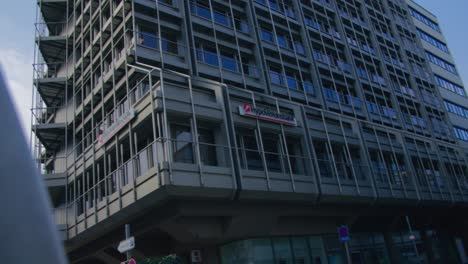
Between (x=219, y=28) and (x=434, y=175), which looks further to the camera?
(x=434, y=175)

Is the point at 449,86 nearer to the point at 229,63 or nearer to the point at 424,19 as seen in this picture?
the point at 424,19

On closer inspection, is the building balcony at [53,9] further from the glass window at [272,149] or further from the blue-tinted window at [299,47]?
the glass window at [272,149]

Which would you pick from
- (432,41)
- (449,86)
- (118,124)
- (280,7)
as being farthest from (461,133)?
(118,124)

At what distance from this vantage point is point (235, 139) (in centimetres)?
1886

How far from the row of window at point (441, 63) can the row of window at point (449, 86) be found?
2.17 m

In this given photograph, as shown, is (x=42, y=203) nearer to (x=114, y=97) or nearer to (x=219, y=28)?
(x=114, y=97)

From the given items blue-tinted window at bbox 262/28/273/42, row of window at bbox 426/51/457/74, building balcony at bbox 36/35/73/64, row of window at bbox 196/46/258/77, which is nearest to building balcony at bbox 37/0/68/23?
building balcony at bbox 36/35/73/64

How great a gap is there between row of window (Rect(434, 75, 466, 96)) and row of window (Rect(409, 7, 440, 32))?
8.81 metres

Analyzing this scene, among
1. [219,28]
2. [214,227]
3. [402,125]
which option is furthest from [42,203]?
[402,125]

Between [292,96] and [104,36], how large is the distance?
40.6 ft

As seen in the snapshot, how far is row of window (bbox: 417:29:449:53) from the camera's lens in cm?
5047

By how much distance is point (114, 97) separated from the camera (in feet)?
74.4

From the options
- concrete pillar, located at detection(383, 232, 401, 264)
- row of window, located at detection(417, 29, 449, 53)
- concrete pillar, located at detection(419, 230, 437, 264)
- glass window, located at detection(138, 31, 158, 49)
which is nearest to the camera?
glass window, located at detection(138, 31, 158, 49)

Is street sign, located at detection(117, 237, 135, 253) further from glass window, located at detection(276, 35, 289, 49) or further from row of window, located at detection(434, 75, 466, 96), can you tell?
row of window, located at detection(434, 75, 466, 96)
